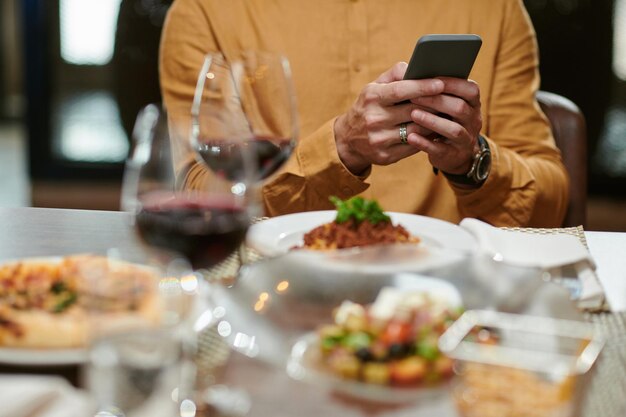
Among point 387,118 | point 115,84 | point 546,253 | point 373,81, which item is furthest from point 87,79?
point 546,253

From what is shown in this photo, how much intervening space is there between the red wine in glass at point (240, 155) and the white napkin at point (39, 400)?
29 centimetres

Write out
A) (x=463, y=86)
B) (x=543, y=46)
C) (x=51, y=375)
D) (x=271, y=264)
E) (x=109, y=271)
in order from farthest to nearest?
(x=543, y=46), (x=463, y=86), (x=271, y=264), (x=51, y=375), (x=109, y=271)

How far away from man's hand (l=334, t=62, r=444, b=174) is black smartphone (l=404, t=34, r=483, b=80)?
19 millimetres

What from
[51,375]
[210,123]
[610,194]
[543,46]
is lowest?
[610,194]

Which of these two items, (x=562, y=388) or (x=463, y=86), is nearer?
(x=562, y=388)

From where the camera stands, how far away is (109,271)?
2.01ft

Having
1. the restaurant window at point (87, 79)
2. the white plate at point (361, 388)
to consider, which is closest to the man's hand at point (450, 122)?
the white plate at point (361, 388)

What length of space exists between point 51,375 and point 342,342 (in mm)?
256

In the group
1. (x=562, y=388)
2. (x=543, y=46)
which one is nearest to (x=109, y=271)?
(x=562, y=388)

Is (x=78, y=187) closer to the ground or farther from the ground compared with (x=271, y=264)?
closer to the ground

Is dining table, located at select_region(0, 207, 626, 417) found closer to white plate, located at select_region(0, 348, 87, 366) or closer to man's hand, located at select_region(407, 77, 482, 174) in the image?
white plate, located at select_region(0, 348, 87, 366)

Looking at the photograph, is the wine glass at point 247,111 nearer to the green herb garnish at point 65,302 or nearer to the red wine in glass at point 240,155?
the red wine in glass at point 240,155

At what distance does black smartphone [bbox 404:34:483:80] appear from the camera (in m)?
1.22

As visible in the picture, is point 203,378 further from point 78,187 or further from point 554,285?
point 78,187
